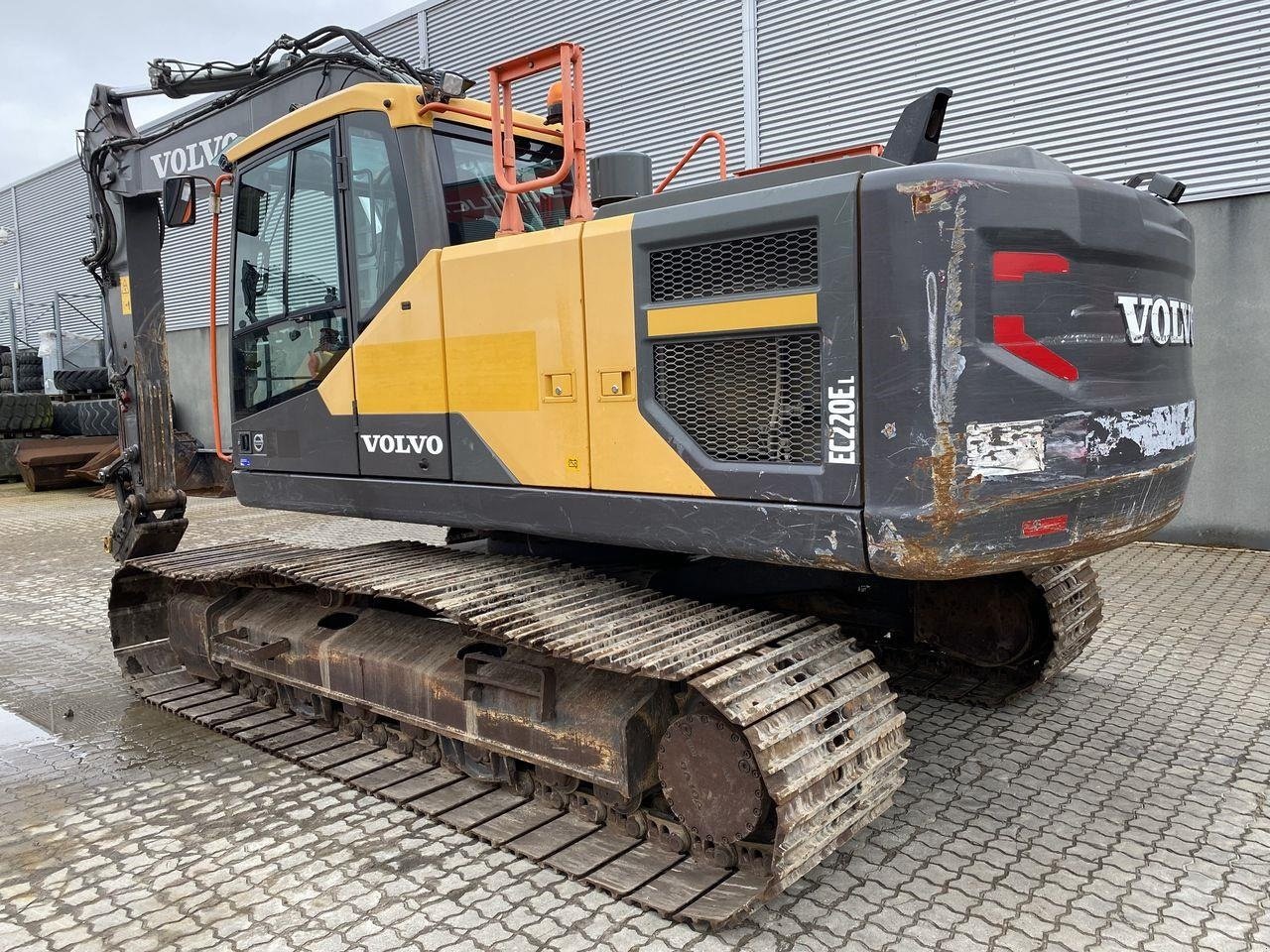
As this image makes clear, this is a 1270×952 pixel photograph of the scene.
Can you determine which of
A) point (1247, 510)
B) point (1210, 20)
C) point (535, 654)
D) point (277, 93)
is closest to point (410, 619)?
point (535, 654)

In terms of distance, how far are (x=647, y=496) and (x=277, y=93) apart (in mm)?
3295

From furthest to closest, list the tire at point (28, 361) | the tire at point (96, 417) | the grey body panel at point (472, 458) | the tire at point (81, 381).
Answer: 1. the tire at point (28, 361)
2. the tire at point (81, 381)
3. the tire at point (96, 417)
4. the grey body panel at point (472, 458)

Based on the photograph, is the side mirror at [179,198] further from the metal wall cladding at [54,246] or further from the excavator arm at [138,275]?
the metal wall cladding at [54,246]

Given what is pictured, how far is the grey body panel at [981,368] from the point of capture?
8.54 ft

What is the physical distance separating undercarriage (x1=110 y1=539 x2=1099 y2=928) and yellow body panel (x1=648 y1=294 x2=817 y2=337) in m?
1.00

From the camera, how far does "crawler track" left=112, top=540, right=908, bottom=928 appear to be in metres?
2.81

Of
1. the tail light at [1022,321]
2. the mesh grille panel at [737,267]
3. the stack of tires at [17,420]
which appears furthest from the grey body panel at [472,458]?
the stack of tires at [17,420]

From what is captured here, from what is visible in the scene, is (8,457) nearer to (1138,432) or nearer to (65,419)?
(65,419)

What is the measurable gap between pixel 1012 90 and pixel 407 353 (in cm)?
728

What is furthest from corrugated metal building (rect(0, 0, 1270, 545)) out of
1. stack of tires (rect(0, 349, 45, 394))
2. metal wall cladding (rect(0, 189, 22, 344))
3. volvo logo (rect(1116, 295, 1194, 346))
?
metal wall cladding (rect(0, 189, 22, 344))

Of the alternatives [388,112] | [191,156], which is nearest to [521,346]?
[388,112]

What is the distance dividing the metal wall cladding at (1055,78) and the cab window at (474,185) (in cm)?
618

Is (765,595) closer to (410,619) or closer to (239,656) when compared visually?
(410,619)

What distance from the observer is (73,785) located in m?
4.07
